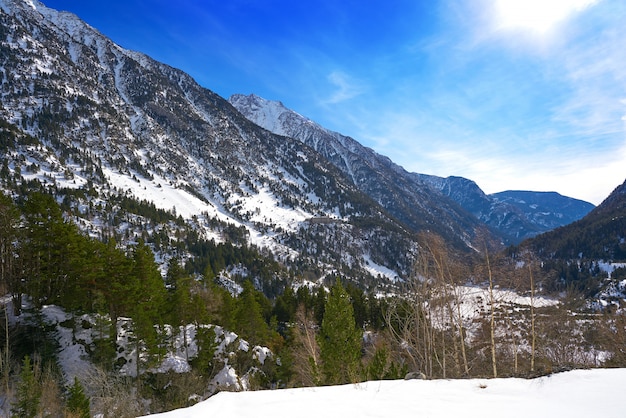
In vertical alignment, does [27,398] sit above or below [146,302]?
below

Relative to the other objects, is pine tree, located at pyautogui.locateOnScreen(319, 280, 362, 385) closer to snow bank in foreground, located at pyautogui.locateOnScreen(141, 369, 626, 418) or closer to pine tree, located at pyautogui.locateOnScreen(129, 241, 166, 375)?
pine tree, located at pyautogui.locateOnScreen(129, 241, 166, 375)

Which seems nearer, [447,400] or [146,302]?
[447,400]

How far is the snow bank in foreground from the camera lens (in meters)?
6.86

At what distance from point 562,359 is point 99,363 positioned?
35.9 meters

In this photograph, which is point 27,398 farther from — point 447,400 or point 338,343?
point 447,400

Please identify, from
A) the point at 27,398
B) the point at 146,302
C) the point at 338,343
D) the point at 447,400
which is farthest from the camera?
the point at 146,302

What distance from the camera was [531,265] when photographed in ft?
55.3

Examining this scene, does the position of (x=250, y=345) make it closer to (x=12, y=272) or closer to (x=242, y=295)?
(x=242, y=295)

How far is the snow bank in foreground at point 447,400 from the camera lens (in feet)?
22.5

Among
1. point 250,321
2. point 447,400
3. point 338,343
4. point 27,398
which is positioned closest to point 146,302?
point 250,321

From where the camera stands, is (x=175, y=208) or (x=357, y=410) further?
(x=175, y=208)

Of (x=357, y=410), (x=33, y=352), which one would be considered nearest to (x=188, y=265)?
(x=33, y=352)

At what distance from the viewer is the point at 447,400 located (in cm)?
784

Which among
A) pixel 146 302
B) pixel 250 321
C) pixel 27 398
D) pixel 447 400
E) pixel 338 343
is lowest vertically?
pixel 338 343
